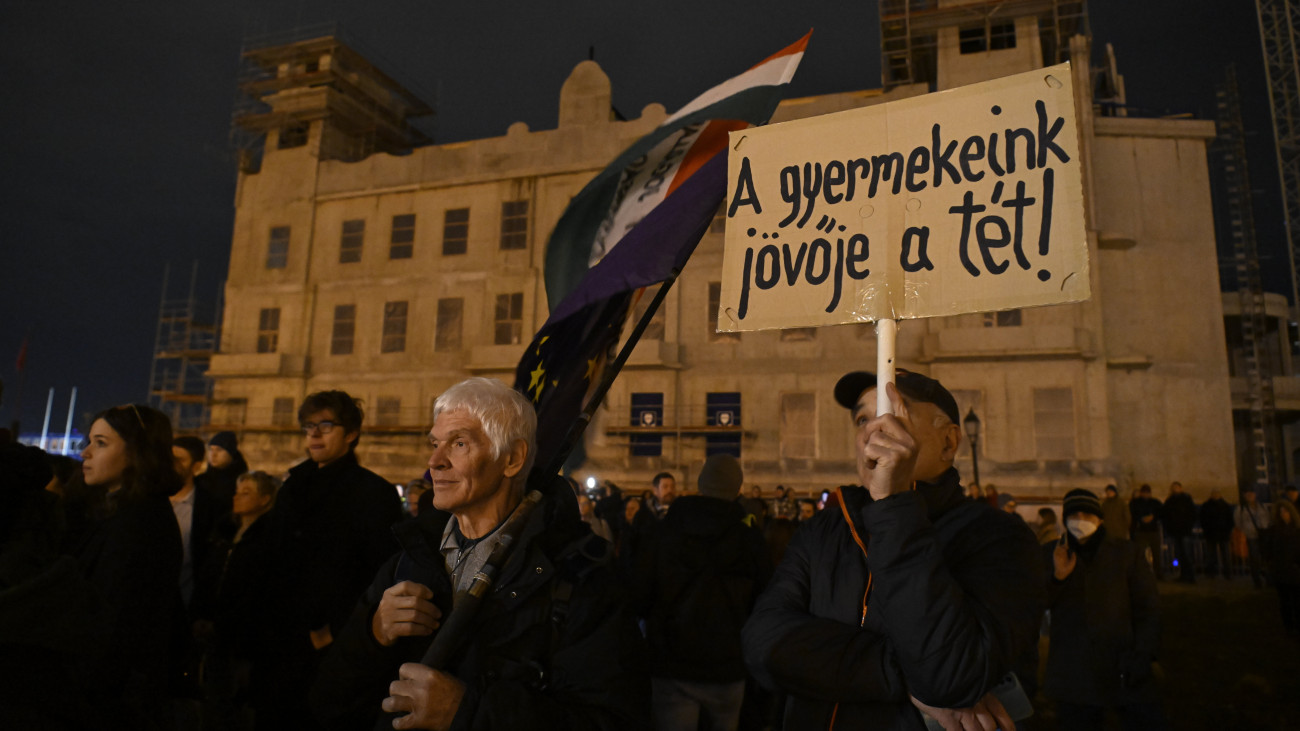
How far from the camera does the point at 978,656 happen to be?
1.71m

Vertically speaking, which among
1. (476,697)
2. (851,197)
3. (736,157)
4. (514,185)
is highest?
(514,185)

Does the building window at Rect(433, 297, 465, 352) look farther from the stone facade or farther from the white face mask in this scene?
the white face mask

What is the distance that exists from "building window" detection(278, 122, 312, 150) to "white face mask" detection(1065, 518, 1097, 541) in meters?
32.7

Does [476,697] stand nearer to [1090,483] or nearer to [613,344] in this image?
[613,344]

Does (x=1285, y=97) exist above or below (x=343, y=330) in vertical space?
above

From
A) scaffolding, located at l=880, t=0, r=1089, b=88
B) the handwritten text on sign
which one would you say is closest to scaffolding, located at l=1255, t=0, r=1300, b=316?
scaffolding, located at l=880, t=0, r=1089, b=88

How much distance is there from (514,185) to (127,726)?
25785mm

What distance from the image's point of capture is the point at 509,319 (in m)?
26.3

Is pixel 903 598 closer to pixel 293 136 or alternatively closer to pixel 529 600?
pixel 529 600

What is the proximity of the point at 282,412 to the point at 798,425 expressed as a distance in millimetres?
18218

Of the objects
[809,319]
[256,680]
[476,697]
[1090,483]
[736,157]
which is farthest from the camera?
→ [1090,483]

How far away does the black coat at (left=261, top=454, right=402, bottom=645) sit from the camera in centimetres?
371

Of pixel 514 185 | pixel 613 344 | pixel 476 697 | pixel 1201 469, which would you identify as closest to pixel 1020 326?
pixel 1201 469

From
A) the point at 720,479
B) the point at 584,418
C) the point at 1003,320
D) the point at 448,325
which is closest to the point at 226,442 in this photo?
the point at 720,479
